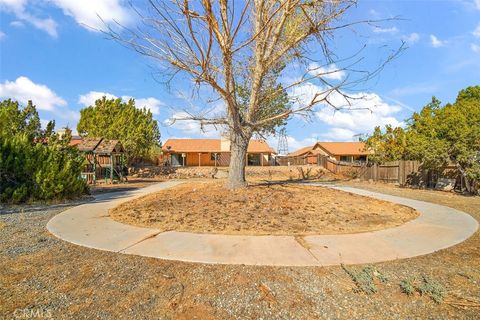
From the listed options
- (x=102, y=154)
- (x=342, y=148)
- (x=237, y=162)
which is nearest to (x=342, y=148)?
(x=342, y=148)

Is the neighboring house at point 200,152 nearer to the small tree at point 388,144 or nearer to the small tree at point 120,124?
the small tree at point 120,124

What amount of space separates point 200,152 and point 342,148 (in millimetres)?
23443

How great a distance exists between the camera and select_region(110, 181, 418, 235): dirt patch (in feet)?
19.1

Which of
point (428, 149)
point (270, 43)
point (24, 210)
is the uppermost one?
point (270, 43)

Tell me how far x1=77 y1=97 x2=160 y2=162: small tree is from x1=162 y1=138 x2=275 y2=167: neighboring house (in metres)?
9.29

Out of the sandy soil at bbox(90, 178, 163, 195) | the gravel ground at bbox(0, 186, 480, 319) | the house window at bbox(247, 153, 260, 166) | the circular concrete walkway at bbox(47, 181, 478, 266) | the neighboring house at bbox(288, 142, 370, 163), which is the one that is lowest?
the sandy soil at bbox(90, 178, 163, 195)

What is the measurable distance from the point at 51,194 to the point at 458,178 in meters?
19.1

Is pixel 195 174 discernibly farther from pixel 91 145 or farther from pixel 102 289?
pixel 102 289

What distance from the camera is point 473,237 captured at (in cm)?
547

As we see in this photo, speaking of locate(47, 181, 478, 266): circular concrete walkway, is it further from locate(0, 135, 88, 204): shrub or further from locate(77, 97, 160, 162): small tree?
locate(77, 97, 160, 162): small tree

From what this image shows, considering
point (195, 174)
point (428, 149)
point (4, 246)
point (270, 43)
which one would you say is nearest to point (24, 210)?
point (4, 246)

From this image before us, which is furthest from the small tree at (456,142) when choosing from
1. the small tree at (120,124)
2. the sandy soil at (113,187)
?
the small tree at (120,124)

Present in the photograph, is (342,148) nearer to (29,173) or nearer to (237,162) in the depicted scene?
(237,162)

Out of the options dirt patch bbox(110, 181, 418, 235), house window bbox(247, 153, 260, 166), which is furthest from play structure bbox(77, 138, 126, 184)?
house window bbox(247, 153, 260, 166)
